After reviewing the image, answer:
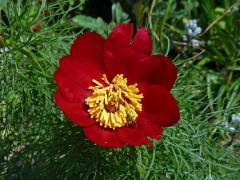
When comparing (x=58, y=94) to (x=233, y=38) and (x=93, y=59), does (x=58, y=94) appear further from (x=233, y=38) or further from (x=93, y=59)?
(x=233, y=38)

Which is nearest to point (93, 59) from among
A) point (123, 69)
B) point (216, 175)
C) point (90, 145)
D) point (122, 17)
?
point (123, 69)

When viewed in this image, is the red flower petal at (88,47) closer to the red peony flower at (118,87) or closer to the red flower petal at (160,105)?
the red peony flower at (118,87)

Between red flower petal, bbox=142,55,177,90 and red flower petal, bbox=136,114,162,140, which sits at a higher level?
red flower petal, bbox=142,55,177,90

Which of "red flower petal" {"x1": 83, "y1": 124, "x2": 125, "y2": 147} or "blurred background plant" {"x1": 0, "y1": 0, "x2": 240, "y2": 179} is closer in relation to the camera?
"red flower petal" {"x1": 83, "y1": 124, "x2": 125, "y2": 147}

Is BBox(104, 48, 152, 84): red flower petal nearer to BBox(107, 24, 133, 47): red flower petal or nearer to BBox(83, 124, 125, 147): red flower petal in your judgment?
BBox(107, 24, 133, 47): red flower petal

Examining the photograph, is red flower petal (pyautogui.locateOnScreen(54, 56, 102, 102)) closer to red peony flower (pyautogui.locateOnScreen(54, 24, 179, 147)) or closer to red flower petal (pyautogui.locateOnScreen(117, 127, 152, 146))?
red peony flower (pyautogui.locateOnScreen(54, 24, 179, 147))

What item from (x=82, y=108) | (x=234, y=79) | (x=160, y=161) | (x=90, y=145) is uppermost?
(x=82, y=108)

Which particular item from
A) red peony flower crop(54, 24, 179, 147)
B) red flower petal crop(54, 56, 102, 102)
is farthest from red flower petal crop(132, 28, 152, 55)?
red flower petal crop(54, 56, 102, 102)

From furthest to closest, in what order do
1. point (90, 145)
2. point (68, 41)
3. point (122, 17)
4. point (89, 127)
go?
point (122, 17) → point (68, 41) → point (90, 145) → point (89, 127)
